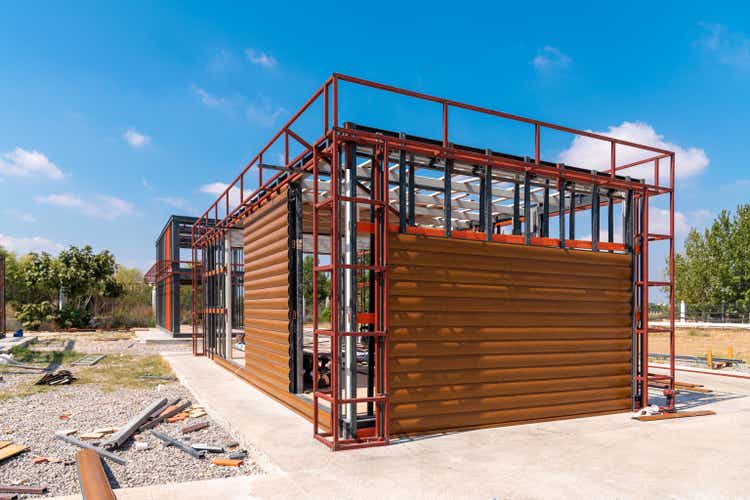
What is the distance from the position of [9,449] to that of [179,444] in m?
1.97

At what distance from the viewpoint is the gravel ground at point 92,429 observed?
19.4 feet

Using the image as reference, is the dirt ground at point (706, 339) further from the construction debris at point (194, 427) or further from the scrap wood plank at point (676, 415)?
the construction debris at point (194, 427)

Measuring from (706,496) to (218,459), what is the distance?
4995 millimetres

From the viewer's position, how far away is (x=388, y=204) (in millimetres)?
6957

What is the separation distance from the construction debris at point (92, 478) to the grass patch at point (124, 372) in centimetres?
593

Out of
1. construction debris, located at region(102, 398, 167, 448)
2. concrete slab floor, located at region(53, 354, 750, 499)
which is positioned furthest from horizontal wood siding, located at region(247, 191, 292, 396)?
construction debris, located at region(102, 398, 167, 448)

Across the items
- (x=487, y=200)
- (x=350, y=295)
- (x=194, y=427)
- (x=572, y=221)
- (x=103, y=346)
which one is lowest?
(x=103, y=346)

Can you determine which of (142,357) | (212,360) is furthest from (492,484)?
(142,357)

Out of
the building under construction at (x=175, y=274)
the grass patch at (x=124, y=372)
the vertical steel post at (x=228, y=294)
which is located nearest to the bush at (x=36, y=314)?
the building under construction at (x=175, y=274)

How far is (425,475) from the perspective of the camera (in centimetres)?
560

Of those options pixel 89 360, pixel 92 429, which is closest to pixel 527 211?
pixel 92 429

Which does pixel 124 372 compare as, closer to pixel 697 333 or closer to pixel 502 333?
pixel 502 333

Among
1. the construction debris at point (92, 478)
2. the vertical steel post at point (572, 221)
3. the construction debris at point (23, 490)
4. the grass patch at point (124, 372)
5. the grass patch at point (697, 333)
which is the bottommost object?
the grass patch at point (697, 333)

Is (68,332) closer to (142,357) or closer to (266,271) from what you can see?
(142,357)
